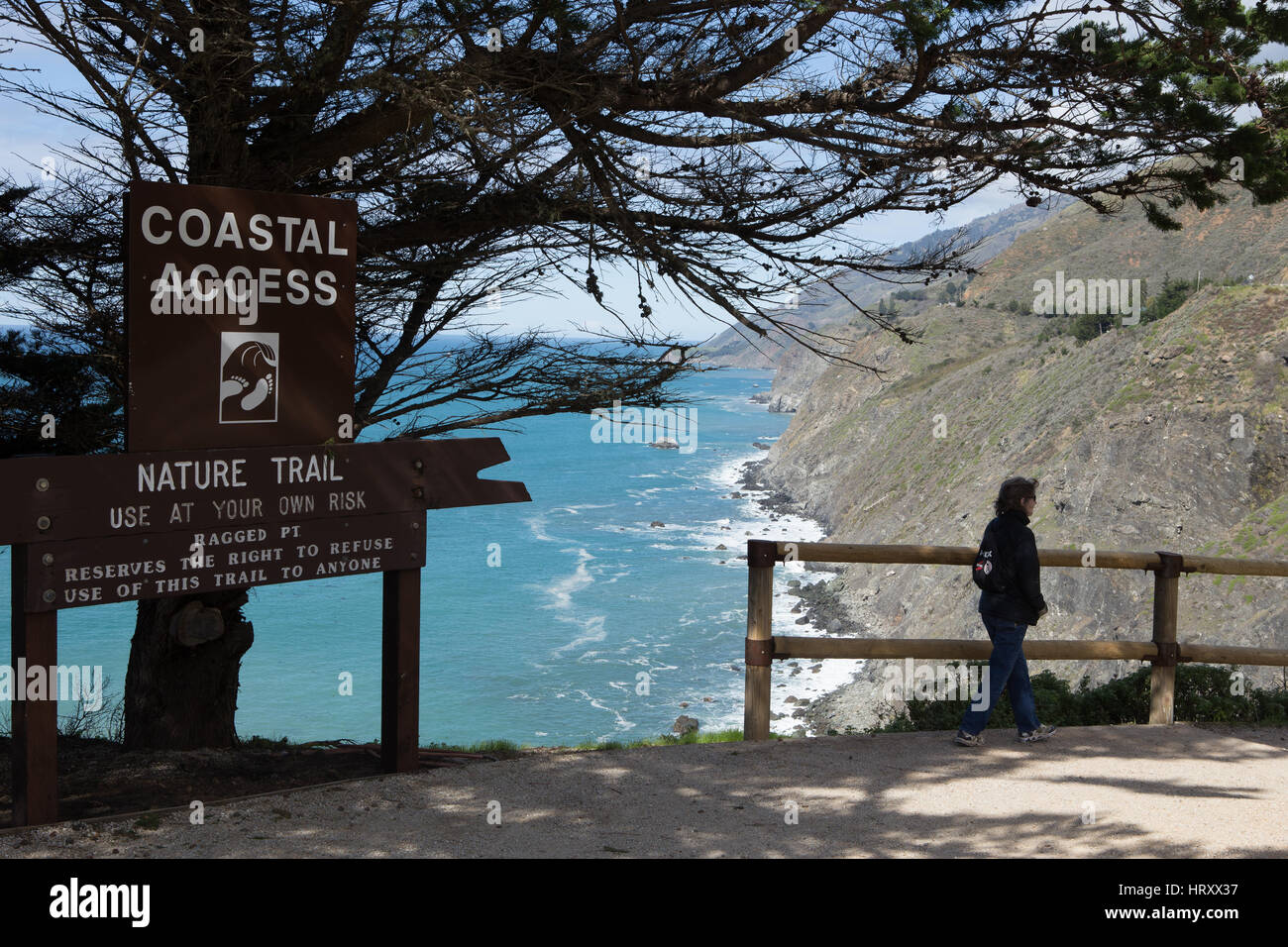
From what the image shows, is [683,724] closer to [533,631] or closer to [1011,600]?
[533,631]

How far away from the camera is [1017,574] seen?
19.8 ft

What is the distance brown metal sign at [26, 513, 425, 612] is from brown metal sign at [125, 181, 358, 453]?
410 millimetres

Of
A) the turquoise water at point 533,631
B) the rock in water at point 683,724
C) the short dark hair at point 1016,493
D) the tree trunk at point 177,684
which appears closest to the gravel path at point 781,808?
the short dark hair at point 1016,493

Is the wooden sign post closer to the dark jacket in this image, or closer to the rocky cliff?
the dark jacket

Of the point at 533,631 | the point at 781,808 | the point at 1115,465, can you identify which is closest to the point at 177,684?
the point at 781,808

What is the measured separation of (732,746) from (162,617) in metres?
3.57

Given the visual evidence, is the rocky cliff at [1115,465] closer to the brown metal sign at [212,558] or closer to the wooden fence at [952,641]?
the wooden fence at [952,641]

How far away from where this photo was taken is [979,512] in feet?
155

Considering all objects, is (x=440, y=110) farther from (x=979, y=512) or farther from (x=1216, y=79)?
(x=979, y=512)

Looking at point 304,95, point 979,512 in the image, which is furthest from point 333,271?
point 979,512

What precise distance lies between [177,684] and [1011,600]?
196 inches

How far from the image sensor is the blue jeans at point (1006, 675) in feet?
20.1

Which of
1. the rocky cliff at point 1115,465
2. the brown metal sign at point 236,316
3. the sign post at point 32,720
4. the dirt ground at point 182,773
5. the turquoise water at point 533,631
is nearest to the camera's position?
the sign post at point 32,720

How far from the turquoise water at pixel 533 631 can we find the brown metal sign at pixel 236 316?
58.1ft
